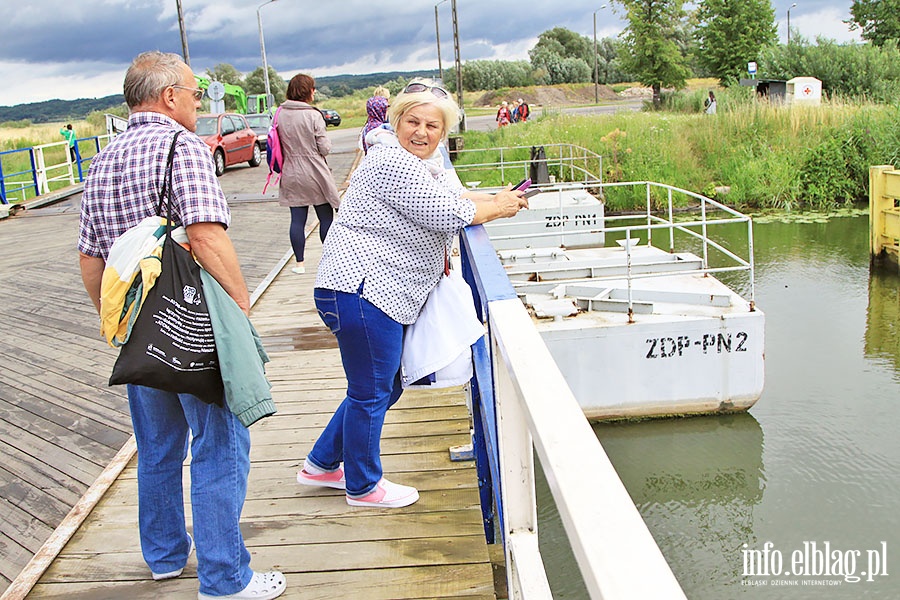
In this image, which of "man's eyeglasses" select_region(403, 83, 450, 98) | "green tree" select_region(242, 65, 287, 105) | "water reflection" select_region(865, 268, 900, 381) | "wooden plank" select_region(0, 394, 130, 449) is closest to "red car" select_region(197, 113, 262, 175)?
"water reflection" select_region(865, 268, 900, 381)

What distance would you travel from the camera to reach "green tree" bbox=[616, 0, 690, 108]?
131 ft

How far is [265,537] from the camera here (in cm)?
301

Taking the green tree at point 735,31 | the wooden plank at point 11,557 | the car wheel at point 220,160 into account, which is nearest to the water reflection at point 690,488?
the wooden plank at point 11,557

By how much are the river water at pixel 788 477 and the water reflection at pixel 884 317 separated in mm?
34

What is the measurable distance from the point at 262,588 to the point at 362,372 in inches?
28.1

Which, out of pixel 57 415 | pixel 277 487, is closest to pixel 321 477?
pixel 277 487

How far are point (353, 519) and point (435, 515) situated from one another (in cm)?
29

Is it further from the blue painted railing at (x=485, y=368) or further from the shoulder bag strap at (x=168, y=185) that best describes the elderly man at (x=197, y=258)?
the blue painted railing at (x=485, y=368)

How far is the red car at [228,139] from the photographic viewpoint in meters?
20.0

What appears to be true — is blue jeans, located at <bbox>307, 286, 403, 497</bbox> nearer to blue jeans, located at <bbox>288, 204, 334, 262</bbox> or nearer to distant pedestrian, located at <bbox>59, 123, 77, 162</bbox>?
blue jeans, located at <bbox>288, 204, 334, 262</bbox>

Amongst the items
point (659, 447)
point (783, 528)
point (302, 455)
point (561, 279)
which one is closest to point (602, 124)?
point (561, 279)

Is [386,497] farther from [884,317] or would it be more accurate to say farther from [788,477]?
[884,317]

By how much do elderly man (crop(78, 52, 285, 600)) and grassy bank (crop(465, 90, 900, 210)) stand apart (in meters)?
18.0

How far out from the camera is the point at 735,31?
43.9 metres
